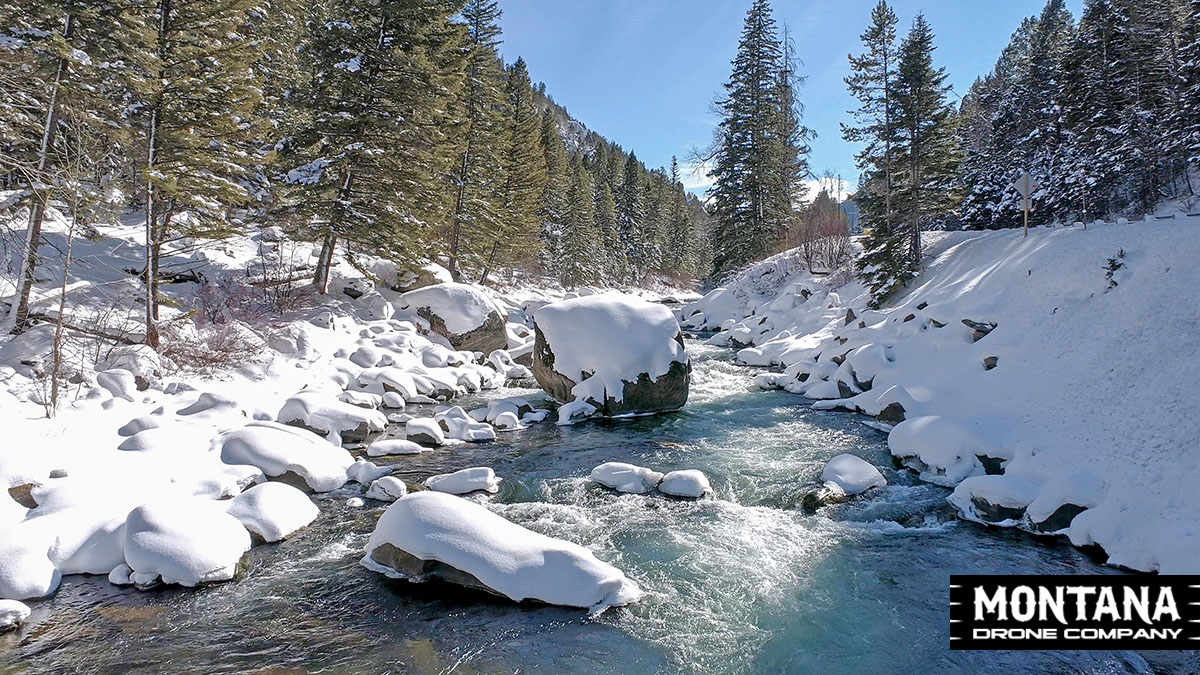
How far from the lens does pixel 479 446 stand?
1042cm

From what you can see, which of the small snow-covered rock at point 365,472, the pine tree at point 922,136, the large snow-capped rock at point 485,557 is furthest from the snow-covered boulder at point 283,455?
the pine tree at point 922,136

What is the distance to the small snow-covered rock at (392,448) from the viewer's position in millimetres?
9609

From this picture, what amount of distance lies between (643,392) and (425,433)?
4742 millimetres

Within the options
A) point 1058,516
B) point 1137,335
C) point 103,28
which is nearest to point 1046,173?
Result: point 1137,335

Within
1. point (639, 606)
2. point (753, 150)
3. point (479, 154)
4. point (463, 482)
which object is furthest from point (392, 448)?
point (753, 150)

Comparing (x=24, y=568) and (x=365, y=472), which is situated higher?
(x=365, y=472)

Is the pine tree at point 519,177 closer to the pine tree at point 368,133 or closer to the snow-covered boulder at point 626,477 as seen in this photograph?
the pine tree at point 368,133

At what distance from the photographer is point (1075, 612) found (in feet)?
18.4

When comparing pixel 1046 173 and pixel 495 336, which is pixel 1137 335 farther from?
pixel 1046 173

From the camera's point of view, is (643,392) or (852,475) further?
(643,392)

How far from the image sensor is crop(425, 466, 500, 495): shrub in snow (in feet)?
26.8

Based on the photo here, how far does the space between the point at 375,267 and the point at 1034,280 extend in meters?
19.0

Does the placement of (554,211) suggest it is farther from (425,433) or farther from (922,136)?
(425,433)

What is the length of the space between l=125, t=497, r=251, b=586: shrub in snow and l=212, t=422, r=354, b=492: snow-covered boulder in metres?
1.83
